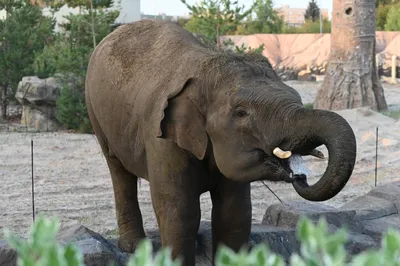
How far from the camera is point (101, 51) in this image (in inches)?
231

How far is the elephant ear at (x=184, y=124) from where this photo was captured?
14.8ft

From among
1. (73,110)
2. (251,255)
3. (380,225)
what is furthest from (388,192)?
(73,110)

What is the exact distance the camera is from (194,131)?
14.8 feet

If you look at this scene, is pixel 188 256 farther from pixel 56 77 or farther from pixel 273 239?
pixel 56 77

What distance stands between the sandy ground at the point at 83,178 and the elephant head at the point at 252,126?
9.80ft

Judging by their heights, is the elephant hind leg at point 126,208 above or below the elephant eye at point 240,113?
below

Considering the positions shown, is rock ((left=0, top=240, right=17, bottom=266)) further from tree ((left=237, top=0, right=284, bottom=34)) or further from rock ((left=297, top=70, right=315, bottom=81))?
tree ((left=237, top=0, right=284, bottom=34))

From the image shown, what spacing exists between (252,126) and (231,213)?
98 centimetres

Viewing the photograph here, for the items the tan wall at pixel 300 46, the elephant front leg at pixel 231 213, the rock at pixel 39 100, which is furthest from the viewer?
the tan wall at pixel 300 46

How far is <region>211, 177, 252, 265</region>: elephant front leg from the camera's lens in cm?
501

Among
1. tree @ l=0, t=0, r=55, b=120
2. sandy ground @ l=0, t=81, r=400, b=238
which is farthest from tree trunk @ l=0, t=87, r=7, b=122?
sandy ground @ l=0, t=81, r=400, b=238

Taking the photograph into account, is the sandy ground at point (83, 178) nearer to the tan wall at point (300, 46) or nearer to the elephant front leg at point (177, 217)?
the elephant front leg at point (177, 217)

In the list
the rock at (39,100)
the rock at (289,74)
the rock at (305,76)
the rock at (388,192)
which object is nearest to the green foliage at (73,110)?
the rock at (39,100)

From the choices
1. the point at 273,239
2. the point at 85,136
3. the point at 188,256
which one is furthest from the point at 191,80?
the point at 85,136
